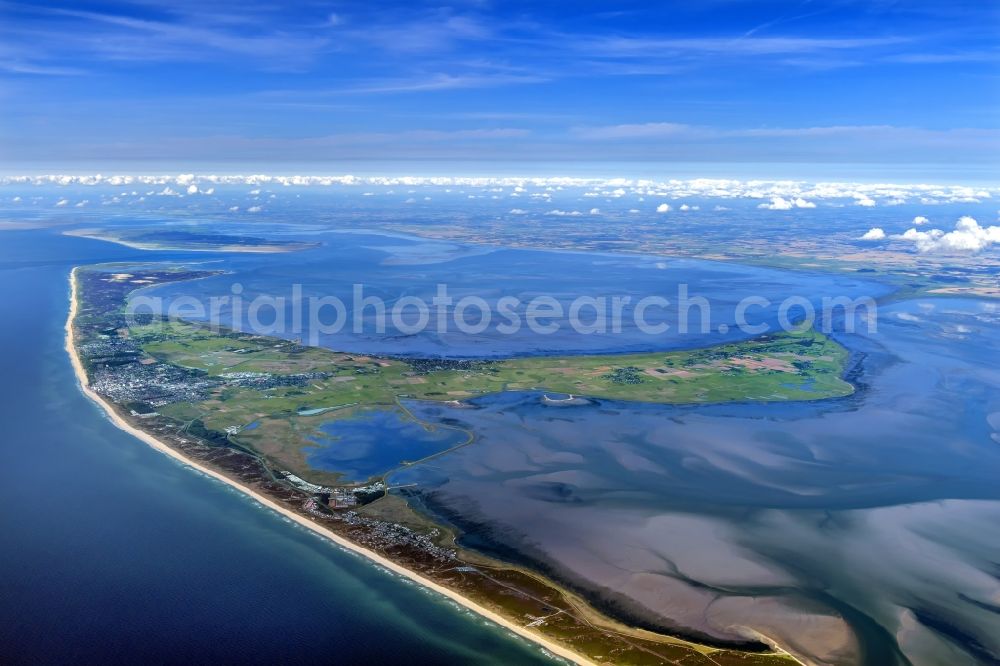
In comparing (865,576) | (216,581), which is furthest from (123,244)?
(865,576)

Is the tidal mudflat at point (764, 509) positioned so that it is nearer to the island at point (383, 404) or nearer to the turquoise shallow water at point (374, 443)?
the island at point (383, 404)

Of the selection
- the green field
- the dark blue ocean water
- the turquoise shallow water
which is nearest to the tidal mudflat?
the turquoise shallow water

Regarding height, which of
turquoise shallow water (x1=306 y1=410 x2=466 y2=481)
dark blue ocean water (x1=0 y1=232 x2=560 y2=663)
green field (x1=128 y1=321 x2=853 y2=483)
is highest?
green field (x1=128 y1=321 x2=853 y2=483)

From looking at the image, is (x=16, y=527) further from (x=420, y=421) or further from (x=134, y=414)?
(x=420, y=421)

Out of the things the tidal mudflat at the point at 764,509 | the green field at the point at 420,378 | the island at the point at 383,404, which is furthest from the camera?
the green field at the point at 420,378

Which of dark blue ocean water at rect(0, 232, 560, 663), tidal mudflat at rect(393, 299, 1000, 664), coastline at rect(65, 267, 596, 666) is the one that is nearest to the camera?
dark blue ocean water at rect(0, 232, 560, 663)

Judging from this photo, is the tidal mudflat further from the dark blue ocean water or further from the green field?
the dark blue ocean water

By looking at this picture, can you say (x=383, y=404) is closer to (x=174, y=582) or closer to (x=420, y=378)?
(x=420, y=378)

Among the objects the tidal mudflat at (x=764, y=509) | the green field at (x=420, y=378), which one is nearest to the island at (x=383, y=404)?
the green field at (x=420, y=378)
